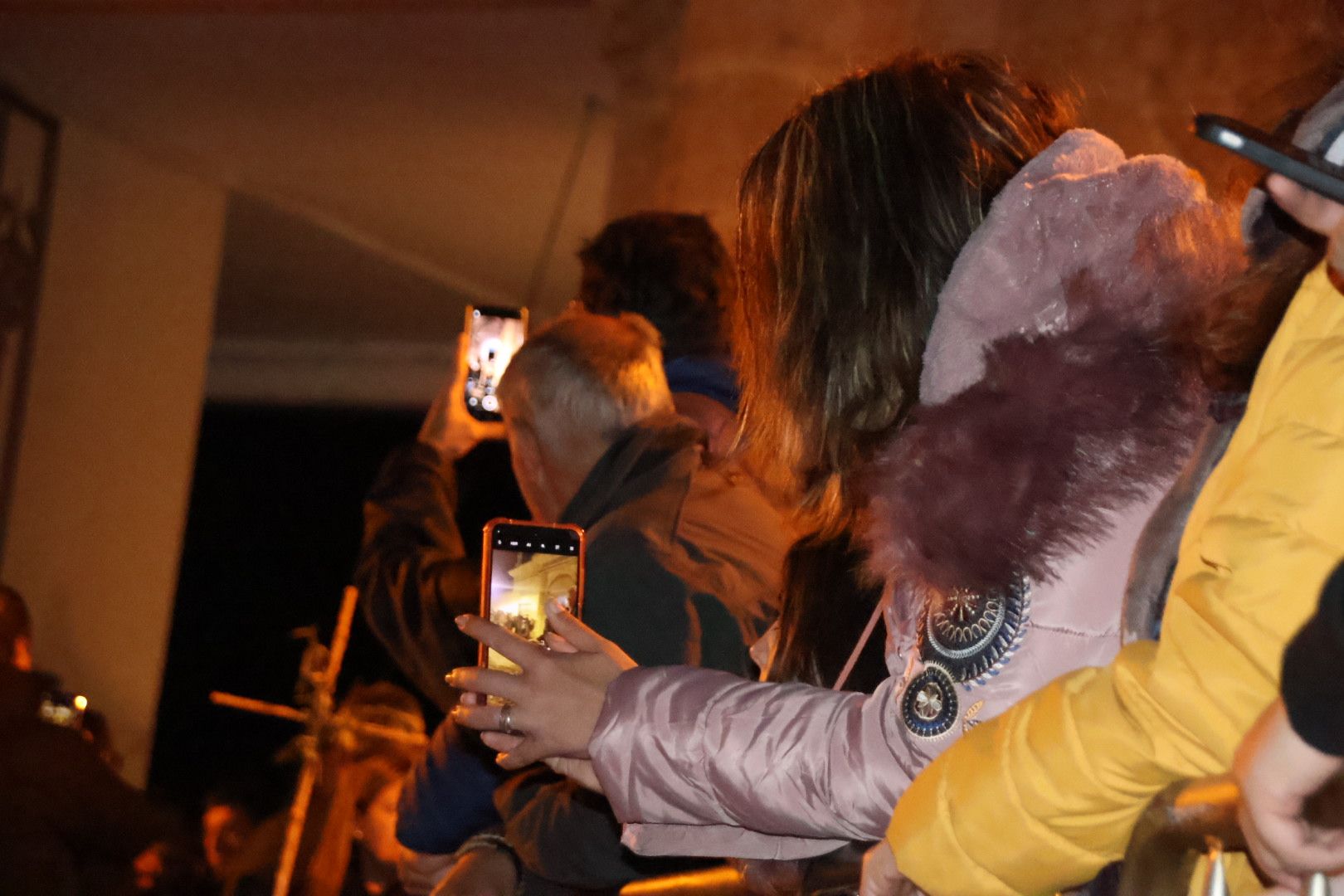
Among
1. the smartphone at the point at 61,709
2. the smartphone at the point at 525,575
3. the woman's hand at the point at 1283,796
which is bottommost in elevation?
the smartphone at the point at 61,709

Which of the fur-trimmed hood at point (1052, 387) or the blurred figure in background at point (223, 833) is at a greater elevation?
the fur-trimmed hood at point (1052, 387)

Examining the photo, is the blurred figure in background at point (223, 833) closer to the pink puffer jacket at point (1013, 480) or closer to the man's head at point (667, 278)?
the man's head at point (667, 278)

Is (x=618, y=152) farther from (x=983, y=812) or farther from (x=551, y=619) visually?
(x=983, y=812)

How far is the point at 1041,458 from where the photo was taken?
1.09 metres

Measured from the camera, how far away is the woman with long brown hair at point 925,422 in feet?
3.59

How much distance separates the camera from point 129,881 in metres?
3.25

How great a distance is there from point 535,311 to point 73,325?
2716 mm

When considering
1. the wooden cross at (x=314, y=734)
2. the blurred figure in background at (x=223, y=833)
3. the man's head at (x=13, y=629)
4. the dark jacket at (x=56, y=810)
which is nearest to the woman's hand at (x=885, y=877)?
the dark jacket at (x=56, y=810)

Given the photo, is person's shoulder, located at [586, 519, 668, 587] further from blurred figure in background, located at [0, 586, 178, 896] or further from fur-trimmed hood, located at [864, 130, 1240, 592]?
blurred figure in background, located at [0, 586, 178, 896]

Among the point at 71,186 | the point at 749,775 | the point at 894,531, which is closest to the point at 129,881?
the point at 749,775

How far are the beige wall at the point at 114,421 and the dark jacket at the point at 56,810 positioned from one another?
9.11 feet

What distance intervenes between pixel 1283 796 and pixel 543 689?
29.8 inches

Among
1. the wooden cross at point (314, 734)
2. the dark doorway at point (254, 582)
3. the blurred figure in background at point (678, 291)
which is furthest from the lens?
the dark doorway at point (254, 582)

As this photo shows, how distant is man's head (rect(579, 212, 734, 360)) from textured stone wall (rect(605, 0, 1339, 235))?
0.89 metres
